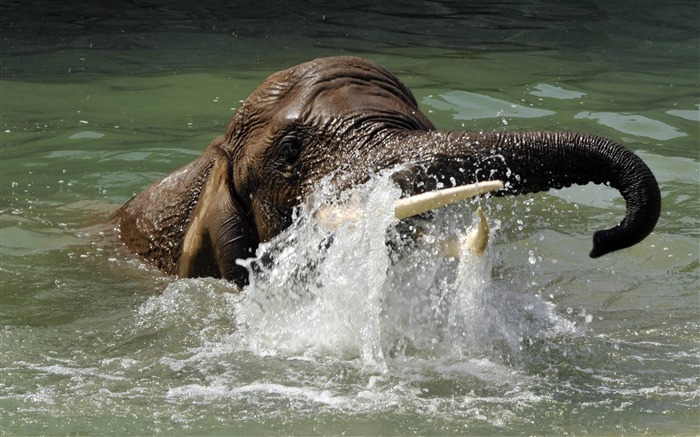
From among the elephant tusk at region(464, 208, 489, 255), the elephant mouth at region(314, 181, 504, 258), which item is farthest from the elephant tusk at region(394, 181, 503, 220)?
the elephant tusk at region(464, 208, 489, 255)

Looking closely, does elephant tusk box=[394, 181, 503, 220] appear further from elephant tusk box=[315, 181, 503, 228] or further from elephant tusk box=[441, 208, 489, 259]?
elephant tusk box=[441, 208, 489, 259]

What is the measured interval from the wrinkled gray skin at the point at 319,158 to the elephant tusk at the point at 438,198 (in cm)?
21

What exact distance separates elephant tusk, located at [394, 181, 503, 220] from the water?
16cm

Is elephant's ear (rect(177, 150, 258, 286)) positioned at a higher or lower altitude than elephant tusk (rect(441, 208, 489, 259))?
lower

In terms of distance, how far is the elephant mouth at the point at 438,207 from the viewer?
207 inches

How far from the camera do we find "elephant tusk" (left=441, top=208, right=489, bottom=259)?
570 cm

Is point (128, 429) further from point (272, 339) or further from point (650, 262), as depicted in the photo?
point (650, 262)

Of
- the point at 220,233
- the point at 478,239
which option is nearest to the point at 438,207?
the point at 478,239

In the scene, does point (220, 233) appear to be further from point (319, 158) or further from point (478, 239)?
point (478, 239)

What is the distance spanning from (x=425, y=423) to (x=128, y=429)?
1172 mm

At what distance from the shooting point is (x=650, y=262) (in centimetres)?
791

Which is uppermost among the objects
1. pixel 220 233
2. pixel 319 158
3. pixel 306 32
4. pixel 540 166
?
pixel 540 166

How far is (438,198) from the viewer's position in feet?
17.6

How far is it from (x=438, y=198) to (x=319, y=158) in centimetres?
104
